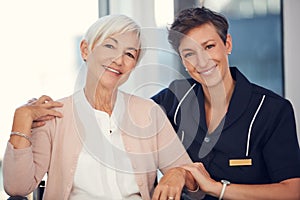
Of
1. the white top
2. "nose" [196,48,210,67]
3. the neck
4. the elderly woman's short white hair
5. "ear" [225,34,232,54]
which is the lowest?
the white top

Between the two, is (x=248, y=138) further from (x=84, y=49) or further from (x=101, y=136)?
(x=84, y=49)

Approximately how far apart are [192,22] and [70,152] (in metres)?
0.49

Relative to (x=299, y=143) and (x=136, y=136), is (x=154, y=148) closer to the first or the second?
(x=136, y=136)

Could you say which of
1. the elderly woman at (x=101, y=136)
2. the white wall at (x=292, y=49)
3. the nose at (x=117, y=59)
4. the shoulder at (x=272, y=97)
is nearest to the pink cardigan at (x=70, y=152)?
the elderly woman at (x=101, y=136)

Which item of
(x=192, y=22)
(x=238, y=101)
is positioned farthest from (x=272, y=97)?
(x=192, y=22)

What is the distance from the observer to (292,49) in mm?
1505

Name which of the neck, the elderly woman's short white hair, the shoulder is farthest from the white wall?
the elderly woman's short white hair

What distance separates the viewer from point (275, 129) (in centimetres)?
140

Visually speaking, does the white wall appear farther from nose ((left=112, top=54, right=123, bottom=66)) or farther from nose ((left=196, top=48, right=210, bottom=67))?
nose ((left=112, top=54, right=123, bottom=66))

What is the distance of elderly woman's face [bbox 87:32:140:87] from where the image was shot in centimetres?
134

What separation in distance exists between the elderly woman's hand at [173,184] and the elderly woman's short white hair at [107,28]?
0.38 metres

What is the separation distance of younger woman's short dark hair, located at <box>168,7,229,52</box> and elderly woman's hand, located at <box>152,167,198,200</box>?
368 mm

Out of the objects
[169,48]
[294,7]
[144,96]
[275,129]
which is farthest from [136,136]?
[294,7]

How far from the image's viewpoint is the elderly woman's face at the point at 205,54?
4.67ft
